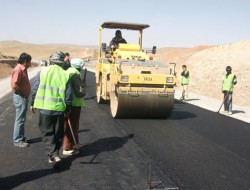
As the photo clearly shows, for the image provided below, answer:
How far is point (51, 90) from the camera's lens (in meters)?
5.86

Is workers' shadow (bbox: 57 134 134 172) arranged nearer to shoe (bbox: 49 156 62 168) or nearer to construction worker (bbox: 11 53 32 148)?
shoe (bbox: 49 156 62 168)

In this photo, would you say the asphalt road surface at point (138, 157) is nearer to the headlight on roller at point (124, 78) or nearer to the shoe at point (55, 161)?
the shoe at point (55, 161)

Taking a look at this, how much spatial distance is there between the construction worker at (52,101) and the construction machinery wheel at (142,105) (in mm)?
4033

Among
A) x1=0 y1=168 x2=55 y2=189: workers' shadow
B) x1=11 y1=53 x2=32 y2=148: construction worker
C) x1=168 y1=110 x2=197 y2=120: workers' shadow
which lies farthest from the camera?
x1=168 y1=110 x2=197 y2=120: workers' shadow

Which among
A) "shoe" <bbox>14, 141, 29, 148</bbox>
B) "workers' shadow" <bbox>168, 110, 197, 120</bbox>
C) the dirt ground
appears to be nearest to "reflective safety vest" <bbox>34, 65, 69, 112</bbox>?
"shoe" <bbox>14, 141, 29, 148</bbox>

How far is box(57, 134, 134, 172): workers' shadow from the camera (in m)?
6.36

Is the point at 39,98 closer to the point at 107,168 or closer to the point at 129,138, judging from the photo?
the point at 107,168

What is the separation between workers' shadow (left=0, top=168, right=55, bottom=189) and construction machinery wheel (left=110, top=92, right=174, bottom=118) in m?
4.33

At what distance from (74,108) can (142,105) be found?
3569 mm

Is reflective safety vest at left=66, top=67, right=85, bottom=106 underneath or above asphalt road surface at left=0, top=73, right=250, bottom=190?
above

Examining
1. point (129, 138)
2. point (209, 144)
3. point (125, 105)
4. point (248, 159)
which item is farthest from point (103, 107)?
point (248, 159)

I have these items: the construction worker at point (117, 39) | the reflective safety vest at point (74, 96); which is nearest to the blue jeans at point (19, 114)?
the reflective safety vest at point (74, 96)

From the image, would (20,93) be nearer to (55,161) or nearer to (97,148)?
(97,148)

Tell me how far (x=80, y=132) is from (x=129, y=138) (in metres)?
1.28
